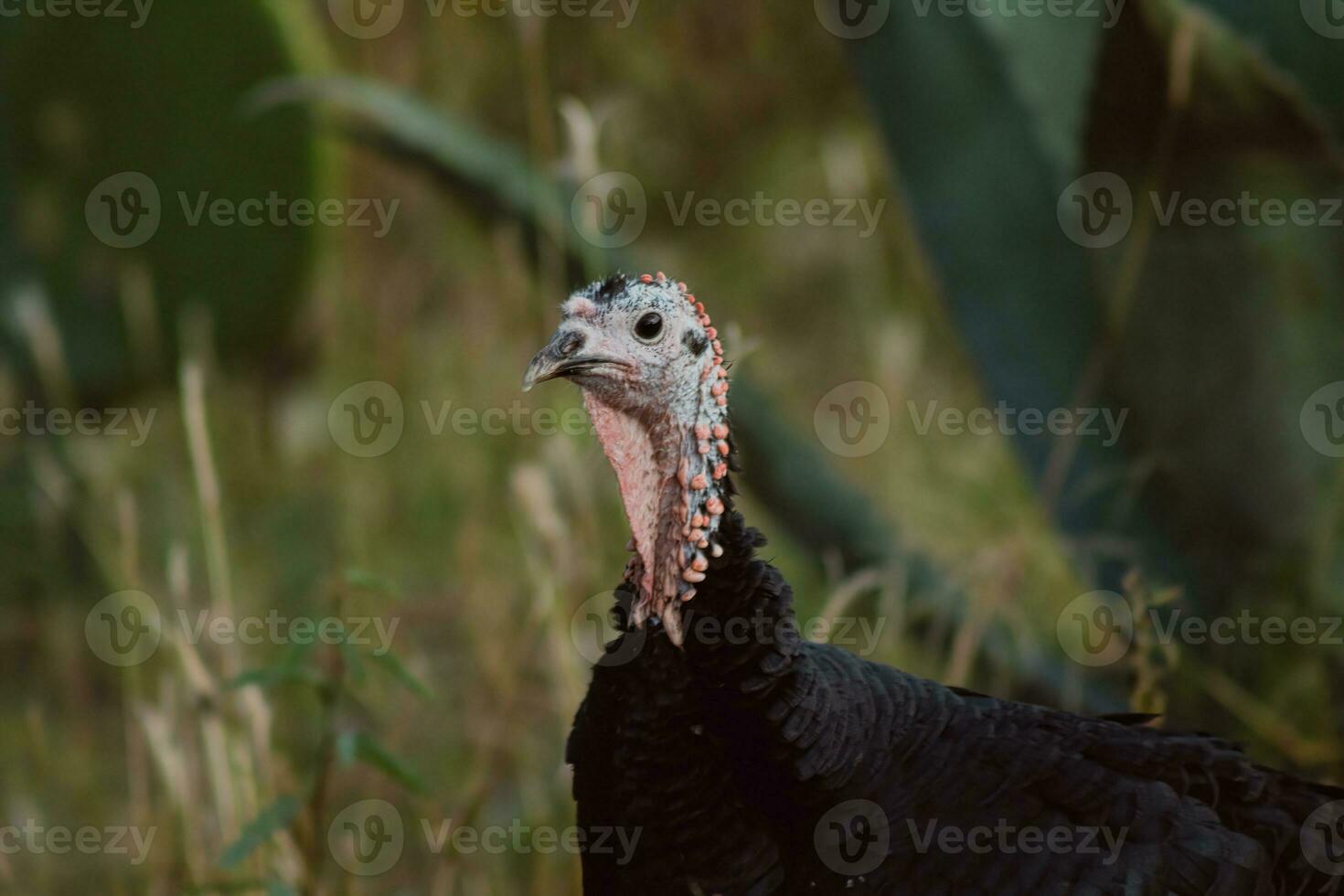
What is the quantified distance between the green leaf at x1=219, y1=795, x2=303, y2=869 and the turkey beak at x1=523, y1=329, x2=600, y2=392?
0.75 metres

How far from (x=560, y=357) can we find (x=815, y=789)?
676mm

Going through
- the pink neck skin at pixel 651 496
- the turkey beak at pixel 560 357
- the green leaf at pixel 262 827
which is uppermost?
the turkey beak at pixel 560 357

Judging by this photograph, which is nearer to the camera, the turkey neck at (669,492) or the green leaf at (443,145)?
the turkey neck at (669,492)

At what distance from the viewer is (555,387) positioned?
496 cm

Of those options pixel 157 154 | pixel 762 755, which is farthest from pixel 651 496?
pixel 157 154

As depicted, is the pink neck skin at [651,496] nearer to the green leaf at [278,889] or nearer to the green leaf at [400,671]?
the green leaf at [400,671]

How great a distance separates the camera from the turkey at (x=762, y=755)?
76.5 inches

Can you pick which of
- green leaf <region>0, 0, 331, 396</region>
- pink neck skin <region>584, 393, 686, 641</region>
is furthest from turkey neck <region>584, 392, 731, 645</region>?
green leaf <region>0, 0, 331, 396</region>

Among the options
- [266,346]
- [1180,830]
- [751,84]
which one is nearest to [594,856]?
[1180,830]

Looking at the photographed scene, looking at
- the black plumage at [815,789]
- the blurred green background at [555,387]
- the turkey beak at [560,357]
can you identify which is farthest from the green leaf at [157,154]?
the black plumage at [815,789]

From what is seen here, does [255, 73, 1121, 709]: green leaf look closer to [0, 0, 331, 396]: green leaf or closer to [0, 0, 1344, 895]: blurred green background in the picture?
[0, 0, 1344, 895]: blurred green background

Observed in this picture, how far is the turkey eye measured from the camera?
2043 mm

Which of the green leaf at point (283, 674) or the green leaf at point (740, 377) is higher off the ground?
the green leaf at point (740, 377)

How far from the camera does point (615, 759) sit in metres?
1.98
